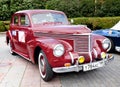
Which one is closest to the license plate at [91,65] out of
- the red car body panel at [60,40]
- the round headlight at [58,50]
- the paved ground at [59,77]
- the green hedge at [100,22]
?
the red car body panel at [60,40]

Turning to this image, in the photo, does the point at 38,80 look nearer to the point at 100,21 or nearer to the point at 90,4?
the point at 100,21

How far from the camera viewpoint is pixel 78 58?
584cm

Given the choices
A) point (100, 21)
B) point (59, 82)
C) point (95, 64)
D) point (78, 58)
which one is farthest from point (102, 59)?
point (100, 21)

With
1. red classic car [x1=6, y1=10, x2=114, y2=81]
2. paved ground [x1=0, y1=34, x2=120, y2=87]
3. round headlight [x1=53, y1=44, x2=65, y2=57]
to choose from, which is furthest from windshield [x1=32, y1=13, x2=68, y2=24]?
round headlight [x1=53, y1=44, x2=65, y2=57]

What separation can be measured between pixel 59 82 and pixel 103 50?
135 centimetres

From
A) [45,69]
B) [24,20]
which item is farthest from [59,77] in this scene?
[24,20]

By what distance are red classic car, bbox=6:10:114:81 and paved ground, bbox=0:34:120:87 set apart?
304mm

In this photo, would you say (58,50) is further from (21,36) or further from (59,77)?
(21,36)

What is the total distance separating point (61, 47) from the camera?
18.9 ft

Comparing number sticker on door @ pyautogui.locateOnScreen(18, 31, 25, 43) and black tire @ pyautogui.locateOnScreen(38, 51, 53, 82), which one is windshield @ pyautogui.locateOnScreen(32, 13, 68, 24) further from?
black tire @ pyautogui.locateOnScreen(38, 51, 53, 82)

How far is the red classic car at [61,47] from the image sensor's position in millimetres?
5766

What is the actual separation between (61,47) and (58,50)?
9cm

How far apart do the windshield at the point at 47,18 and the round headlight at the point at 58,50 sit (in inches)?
68.6

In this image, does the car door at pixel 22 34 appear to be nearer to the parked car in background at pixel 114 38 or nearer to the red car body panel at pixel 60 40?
the red car body panel at pixel 60 40
